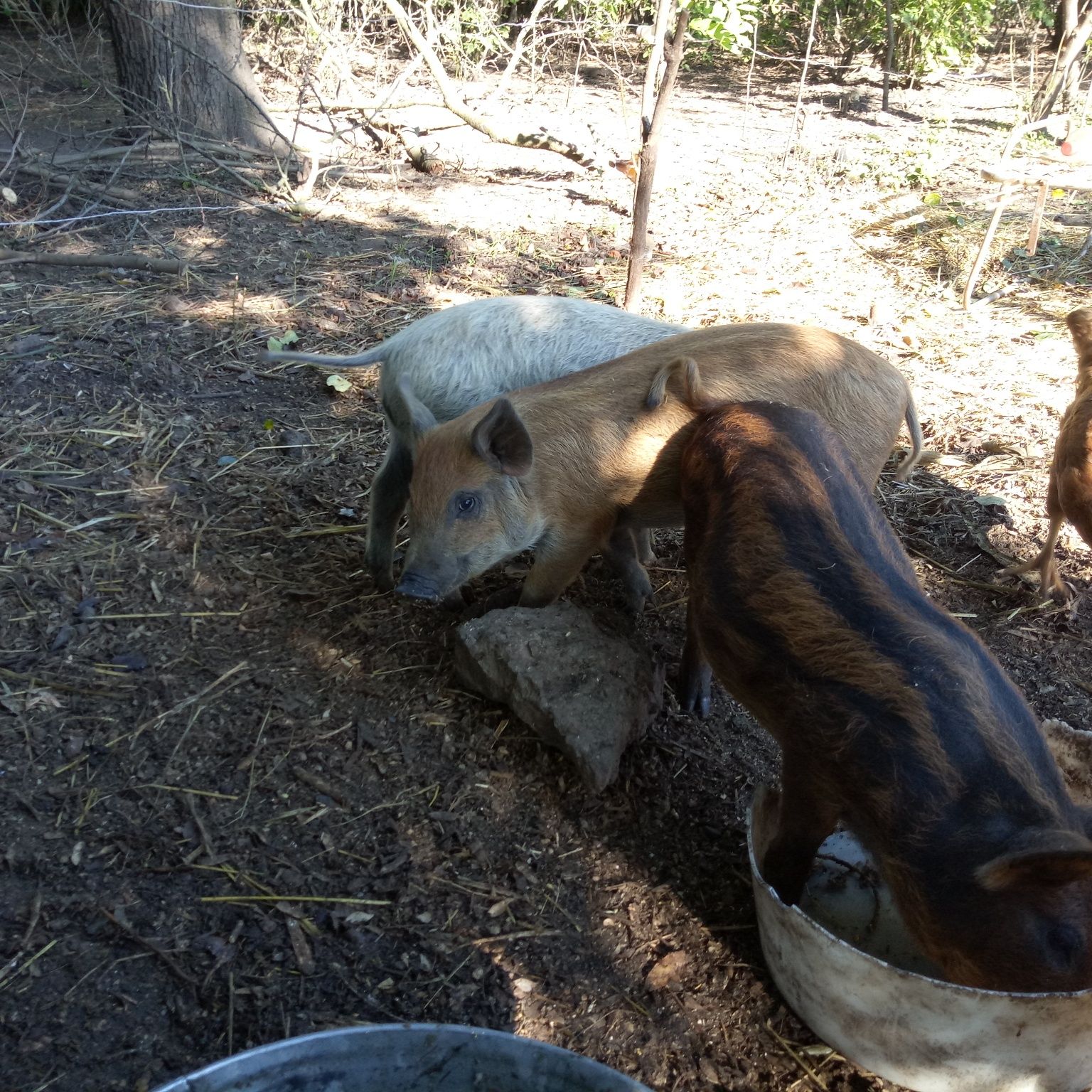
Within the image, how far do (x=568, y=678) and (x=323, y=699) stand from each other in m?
0.87

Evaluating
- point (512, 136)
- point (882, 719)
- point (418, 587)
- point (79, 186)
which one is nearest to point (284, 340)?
point (418, 587)

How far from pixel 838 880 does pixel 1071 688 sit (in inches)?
55.6

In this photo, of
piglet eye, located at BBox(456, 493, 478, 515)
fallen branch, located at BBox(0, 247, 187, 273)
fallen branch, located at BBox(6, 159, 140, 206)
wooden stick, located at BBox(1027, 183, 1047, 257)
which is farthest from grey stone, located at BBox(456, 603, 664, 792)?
fallen branch, located at BBox(6, 159, 140, 206)

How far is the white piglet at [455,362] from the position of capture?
154 inches

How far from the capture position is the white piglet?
390cm

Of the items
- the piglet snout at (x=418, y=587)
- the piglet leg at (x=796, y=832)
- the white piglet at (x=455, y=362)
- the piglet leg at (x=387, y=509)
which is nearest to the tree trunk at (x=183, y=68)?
the white piglet at (x=455, y=362)

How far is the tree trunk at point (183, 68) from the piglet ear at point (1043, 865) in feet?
24.3

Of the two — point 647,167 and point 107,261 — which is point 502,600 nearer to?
point 647,167

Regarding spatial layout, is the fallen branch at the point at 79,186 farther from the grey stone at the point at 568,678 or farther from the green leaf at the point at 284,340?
the grey stone at the point at 568,678

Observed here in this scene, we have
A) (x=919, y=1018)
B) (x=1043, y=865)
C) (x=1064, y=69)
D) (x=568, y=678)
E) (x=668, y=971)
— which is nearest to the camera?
(x=1043, y=865)

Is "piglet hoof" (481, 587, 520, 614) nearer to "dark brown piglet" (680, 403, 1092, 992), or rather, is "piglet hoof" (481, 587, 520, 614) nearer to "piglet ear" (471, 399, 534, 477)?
"piglet ear" (471, 399, 534, 477)

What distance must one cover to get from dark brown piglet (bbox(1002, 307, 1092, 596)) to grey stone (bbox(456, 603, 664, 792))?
6.01ft

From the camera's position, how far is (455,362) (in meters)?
3.92

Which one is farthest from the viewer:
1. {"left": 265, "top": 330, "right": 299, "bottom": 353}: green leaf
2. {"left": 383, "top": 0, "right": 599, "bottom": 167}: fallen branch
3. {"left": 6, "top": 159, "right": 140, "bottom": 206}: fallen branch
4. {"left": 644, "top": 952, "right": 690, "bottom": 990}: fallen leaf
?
{"left": 383, "top": 0, "right": 599, "bottom": 167}: fallen branch
